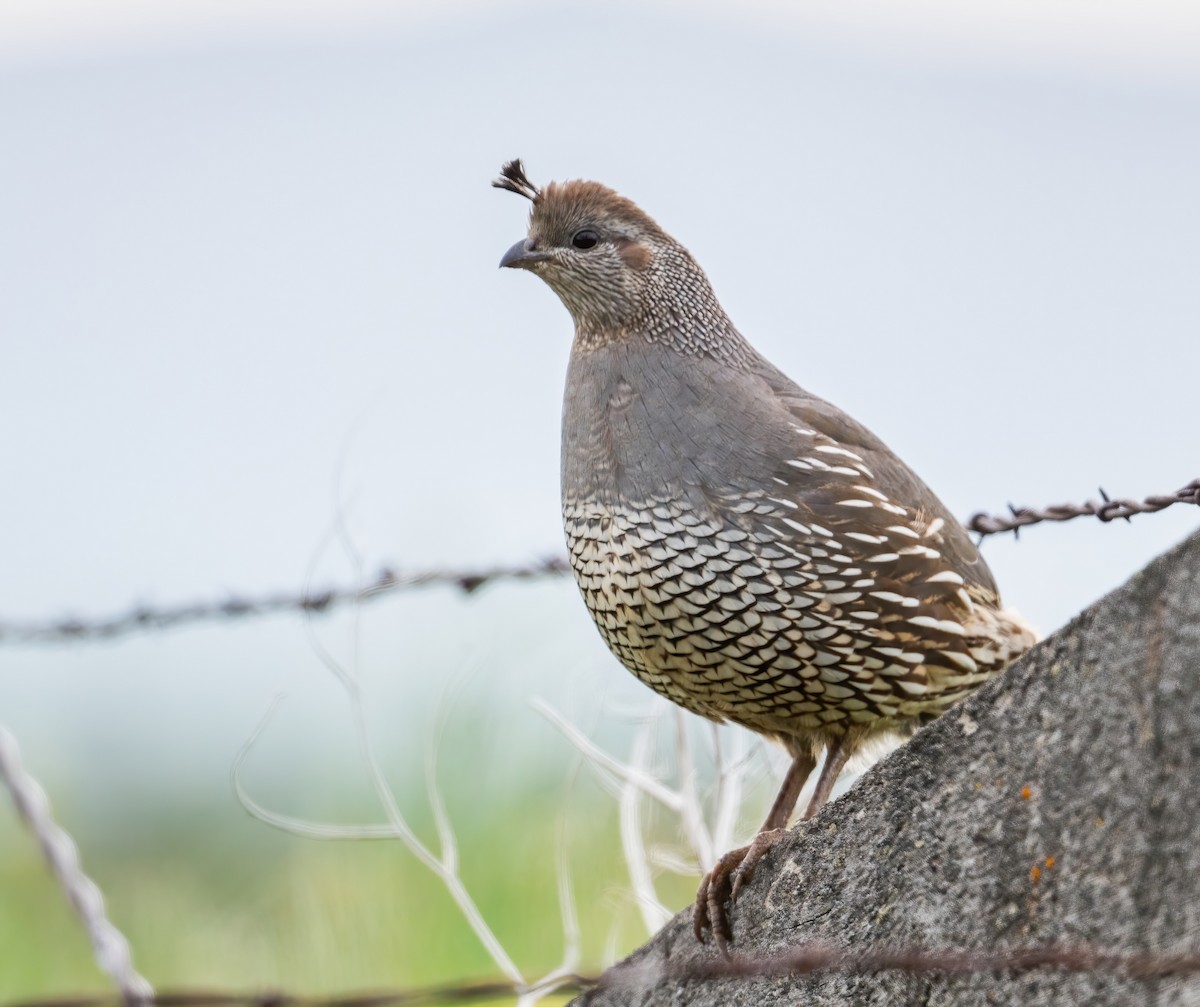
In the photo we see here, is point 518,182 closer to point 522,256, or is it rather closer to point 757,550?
point 522,256

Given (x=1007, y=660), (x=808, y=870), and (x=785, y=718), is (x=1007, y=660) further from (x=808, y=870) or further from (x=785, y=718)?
(x=808, y=870)

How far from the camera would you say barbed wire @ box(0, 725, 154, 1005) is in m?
1.40

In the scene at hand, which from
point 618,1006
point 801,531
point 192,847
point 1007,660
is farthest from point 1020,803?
point 192,847

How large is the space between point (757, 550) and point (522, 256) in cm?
109

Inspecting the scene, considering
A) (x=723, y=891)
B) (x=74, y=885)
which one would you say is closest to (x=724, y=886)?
(x=723, y=891)

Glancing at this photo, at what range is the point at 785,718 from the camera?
327 cm

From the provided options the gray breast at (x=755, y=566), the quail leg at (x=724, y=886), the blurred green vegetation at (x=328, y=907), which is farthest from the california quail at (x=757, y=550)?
the blurred green vegetation at (x=328, y=907)

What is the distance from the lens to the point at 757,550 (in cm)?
301

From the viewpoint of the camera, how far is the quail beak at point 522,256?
12.1ft

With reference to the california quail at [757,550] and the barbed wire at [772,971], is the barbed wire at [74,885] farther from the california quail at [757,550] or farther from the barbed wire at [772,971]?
the california quail at [757,550]

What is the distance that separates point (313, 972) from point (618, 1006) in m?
1.74

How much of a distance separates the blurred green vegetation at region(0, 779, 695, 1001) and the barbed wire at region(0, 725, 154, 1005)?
83.4 inches

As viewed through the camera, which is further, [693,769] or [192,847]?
[192,847]

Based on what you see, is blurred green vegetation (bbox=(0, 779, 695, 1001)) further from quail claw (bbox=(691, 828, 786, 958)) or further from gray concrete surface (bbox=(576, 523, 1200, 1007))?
gray concrete surface (bbox=(576, 523, 1200, 1007))
